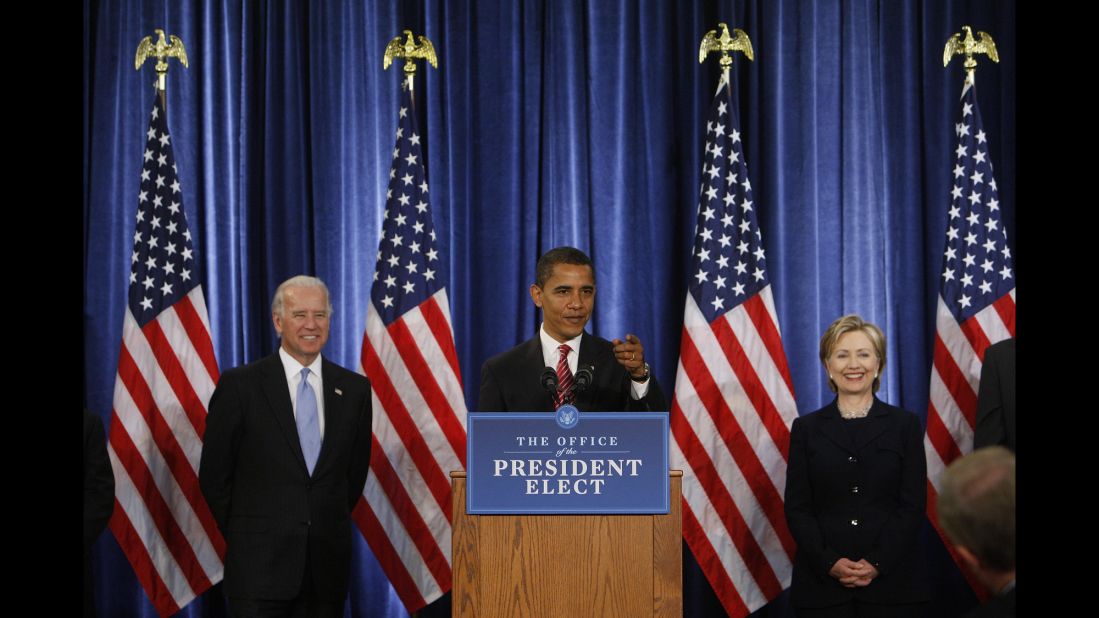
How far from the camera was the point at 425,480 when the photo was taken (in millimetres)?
5215

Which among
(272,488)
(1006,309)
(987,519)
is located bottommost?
(272,488)

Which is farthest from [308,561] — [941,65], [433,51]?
[941,65]

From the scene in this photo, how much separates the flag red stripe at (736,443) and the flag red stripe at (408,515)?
1.17 metres

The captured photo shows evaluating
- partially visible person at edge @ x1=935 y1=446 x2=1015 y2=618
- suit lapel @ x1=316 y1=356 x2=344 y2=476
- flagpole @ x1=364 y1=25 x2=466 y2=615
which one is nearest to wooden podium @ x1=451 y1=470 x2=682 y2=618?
suit lapel @ x1=316 y1=356 x2=344 y2=476

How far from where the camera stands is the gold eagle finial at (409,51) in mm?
5508

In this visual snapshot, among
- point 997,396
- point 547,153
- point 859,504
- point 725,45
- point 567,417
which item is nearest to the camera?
point 567,417

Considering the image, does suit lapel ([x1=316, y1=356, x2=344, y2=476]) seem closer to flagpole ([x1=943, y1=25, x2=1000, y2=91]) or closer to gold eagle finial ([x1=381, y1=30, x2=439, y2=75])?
gold eagle finial ([x1=381, y1=30, x2=439, y2=75])

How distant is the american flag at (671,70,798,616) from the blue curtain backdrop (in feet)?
1.64

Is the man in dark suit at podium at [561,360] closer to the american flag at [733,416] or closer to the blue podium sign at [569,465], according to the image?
the blue podium sign at [569,465]

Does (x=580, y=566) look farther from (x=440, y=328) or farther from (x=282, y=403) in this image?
(x=440, y=328)

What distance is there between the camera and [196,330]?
532cm

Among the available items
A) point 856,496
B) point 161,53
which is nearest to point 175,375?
point 161,53

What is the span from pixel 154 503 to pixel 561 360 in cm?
205

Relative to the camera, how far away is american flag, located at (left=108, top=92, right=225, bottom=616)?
515cm
